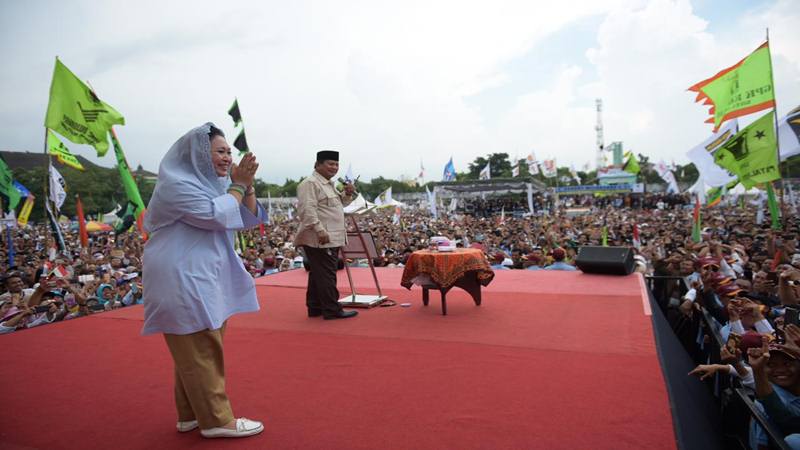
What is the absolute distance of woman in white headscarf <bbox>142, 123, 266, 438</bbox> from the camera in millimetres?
1994

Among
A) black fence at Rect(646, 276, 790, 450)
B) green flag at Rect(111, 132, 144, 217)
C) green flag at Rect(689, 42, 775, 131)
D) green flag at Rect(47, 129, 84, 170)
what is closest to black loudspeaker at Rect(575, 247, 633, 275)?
black fence at Rect(646, 276, 790, 450)

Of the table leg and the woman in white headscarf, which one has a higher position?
the woman in white headscarf

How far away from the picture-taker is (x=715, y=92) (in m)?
8.74

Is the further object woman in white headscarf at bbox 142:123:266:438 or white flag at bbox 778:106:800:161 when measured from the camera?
white flag at bbox 778:106:800:161

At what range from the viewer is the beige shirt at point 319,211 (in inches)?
168

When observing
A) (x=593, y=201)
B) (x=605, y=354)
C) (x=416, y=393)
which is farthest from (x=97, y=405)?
(x=593, y=201)

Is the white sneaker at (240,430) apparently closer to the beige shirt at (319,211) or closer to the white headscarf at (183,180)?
the white headscarf at (183,180)

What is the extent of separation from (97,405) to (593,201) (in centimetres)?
4838

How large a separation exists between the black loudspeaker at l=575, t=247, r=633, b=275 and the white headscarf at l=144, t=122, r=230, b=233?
552cm

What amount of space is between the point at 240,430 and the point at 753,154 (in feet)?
30.9

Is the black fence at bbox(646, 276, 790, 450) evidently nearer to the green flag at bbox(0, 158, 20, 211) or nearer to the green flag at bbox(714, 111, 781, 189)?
the green flag at bbox(714, 111, 781, 189)

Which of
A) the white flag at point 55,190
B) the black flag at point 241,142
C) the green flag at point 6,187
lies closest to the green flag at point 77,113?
the white flag at point 55,190

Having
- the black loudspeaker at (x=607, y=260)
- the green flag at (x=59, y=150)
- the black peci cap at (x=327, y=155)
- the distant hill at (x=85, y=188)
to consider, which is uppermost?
the distant hill at (x=85, y=188)

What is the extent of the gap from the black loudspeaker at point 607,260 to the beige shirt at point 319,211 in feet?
12.2
